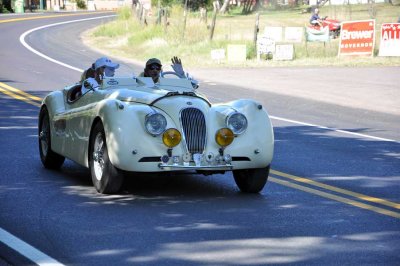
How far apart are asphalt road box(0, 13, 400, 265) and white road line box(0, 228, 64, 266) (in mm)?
16

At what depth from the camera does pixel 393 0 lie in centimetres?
6638

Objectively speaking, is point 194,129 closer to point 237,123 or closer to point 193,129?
point 193,129

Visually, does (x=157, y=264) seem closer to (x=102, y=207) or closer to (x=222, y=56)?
(x=102, y=207)

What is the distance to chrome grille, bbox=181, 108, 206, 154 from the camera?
9266 millimetres

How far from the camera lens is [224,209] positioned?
8.91m

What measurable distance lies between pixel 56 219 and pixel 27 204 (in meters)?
0.82

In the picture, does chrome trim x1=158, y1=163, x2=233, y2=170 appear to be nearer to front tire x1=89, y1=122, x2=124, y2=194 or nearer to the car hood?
front tire x1=89, y1=122, x2=124, y2=194

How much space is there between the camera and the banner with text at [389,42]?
33453 millimetres

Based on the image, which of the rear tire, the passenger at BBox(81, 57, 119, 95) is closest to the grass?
the rear tire

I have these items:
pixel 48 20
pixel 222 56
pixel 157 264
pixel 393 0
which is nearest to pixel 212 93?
pixel 222 56

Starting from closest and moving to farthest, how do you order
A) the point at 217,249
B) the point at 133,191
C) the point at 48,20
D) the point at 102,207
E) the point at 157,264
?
the point at 157,264 → the point at 217,249 → the point at 102,207 → the point at 133,191 → the point at 48,20

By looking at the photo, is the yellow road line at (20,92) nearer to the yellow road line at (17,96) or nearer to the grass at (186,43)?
the yellow road line at (17,96)

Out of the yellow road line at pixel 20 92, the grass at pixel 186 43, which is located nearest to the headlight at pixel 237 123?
the yellow road line at pixel 20 92

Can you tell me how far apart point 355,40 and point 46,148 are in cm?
2416
